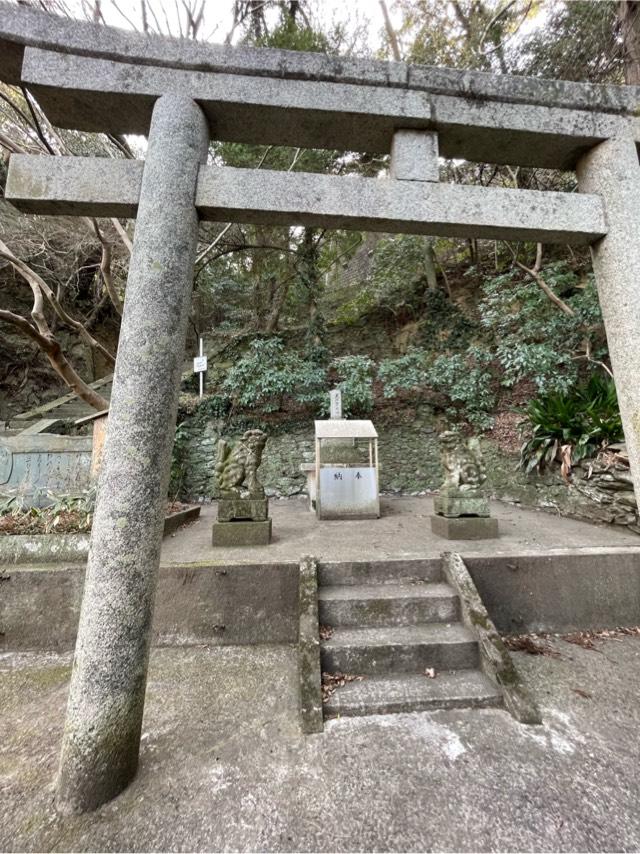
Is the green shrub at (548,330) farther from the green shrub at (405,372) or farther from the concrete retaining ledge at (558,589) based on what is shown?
the concrete retaining ledge at (558,589)

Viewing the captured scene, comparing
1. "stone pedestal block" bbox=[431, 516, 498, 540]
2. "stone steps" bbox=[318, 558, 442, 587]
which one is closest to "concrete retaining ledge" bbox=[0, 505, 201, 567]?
"stone steps" bbox=[318, 558, 442, 587]

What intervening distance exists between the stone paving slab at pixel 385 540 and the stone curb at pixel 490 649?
305mm

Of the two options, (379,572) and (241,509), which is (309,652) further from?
(241,509)

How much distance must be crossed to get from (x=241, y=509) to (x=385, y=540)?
161 cm

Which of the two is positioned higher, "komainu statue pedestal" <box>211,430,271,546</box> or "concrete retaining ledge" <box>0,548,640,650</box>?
"komainu statue pedestal" <box>211,430,271,546</box>

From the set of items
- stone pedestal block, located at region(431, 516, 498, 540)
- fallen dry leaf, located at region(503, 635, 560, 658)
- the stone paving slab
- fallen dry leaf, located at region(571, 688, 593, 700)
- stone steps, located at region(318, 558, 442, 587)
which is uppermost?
A: stone pedestal block, located at region(431, 516, 498, 540)

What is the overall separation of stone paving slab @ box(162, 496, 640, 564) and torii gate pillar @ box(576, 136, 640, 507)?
1.69 m

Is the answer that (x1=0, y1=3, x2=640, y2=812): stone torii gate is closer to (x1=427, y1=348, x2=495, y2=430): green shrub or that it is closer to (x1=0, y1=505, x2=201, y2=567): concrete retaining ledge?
(x1=0, y1=505, x2=201, y2=567): concrete retaining ledge

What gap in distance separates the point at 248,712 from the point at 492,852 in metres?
1.35

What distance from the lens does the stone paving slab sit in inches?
132

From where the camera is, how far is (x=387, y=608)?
9.07 feet

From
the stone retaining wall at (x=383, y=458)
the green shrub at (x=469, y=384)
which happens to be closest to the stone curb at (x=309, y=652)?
the stone retaining wall at (x=383, y=458)

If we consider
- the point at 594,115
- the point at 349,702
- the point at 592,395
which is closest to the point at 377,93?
the point at 594,115

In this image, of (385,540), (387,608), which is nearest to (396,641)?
(387,608)
